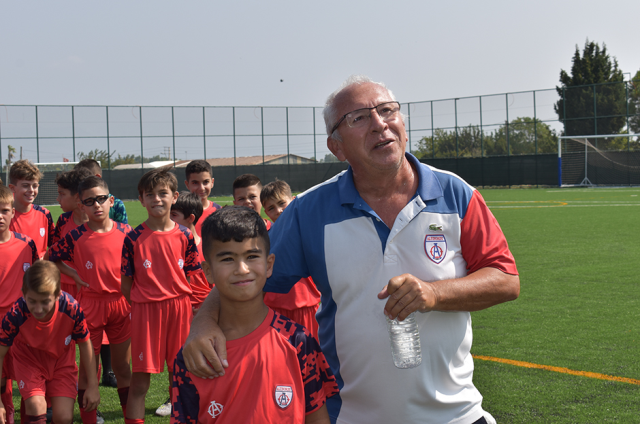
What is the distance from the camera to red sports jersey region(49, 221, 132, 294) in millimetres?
4883

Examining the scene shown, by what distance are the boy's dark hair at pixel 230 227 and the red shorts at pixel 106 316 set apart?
296 centimetres

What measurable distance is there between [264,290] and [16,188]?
443 centimetres

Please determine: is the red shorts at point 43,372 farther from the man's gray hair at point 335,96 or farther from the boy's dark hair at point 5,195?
the man's gray hair at point 335,96

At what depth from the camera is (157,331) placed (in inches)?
178

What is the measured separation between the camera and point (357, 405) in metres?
2.23

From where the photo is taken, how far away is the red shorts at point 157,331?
441 cm

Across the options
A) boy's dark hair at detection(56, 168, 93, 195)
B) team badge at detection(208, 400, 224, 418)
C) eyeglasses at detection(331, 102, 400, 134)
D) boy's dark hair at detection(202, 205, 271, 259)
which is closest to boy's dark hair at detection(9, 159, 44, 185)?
boy's dark hair at detection(56, 168, 93, 195)

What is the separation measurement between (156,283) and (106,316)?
0.62 meters

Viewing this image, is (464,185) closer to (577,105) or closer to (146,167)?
(146,167)

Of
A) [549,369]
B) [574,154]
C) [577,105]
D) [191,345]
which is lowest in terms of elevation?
[549,369]

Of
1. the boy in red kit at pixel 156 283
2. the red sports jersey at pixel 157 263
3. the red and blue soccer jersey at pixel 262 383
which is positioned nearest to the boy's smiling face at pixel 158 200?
the boy in red kit at pixel 156 283

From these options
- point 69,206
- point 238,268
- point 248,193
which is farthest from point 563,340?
point 69,206

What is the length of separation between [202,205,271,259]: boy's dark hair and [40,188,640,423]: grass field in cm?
273

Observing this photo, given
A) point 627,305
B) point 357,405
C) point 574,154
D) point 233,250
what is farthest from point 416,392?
point 574,154
